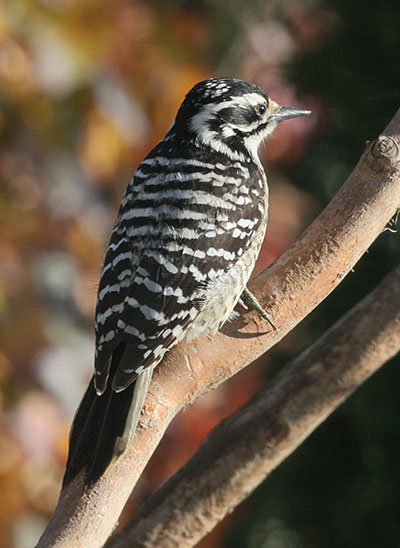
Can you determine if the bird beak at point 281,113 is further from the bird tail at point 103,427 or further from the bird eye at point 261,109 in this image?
the bird tail at point 103,427

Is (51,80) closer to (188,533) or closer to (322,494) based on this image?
(322,494)

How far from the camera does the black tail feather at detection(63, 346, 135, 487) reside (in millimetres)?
2148

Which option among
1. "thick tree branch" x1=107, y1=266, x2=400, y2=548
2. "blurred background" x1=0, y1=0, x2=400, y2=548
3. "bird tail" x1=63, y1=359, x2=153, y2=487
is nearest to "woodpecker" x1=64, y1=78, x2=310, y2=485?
"bird tail" x1=63, y1=359, x2=153, y2=487

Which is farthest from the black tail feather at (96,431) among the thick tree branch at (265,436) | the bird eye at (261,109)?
the bird eye at (261,109)

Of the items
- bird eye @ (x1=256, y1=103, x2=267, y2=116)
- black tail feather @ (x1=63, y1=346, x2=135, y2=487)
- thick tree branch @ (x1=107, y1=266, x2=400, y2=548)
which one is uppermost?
bird eye @ (x1=256, y1=103, x2=267, y2=116)

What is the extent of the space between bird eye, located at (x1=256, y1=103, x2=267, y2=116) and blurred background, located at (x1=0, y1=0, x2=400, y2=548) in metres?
0.50

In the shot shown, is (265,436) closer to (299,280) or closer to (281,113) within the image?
(299,280)

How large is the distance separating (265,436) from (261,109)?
154cm

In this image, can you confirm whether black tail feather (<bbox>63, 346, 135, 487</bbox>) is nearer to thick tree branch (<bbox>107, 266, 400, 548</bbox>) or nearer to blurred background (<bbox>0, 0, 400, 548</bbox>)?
thick tree branch (<bbox>107, 266, 400, 548</bbox>)

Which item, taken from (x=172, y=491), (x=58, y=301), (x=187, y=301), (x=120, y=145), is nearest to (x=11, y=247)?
(x=58, y=301)

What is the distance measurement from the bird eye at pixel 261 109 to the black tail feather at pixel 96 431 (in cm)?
114

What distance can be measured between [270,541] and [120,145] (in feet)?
6.40

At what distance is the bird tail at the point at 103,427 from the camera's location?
215 cm

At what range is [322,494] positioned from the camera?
3359 millimetres
